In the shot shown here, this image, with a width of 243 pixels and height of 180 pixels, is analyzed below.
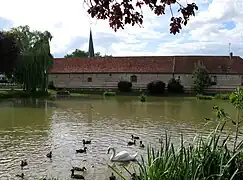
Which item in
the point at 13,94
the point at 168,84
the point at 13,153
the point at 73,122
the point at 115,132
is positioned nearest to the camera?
the point at 13,153

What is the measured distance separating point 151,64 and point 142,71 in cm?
193

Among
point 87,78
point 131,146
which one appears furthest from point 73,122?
point 87,78

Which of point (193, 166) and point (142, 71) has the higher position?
point (142, 71)

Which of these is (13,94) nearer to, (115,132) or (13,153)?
(115,132)

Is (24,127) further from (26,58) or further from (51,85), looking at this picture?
(51,85)

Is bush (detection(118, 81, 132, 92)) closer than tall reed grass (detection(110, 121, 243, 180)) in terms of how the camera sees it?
No

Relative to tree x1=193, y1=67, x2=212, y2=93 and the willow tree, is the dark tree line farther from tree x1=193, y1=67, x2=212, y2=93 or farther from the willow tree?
tree x1=193, y1=67, x2=212, y2=93

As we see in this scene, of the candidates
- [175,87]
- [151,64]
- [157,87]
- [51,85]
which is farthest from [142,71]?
[51,85]

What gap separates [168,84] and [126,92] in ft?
16.3

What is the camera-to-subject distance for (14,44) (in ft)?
102

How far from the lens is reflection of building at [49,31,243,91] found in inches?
1645

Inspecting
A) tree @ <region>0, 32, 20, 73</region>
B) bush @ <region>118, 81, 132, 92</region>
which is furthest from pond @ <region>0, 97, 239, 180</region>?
bush @ <region>118, 81, 132, 92</region>

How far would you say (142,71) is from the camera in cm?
4247

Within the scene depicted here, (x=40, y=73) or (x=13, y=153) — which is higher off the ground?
(x=40, y=73)
